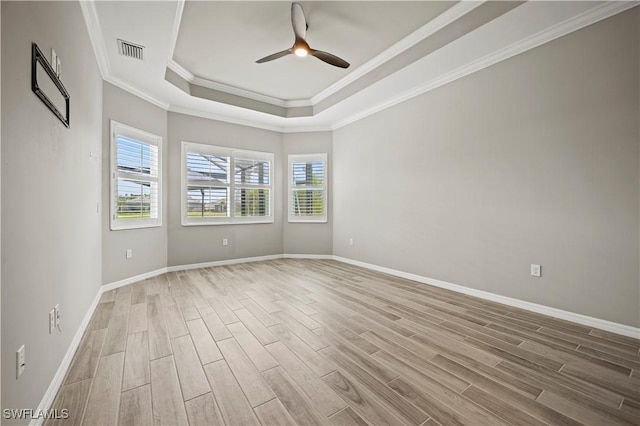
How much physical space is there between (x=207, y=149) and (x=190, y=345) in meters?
3.70

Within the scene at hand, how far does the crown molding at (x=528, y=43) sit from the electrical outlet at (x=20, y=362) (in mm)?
4421

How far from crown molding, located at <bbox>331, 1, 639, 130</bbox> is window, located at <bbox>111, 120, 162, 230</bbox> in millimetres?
3828

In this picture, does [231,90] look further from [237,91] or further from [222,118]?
[222,118]

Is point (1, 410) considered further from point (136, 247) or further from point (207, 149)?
point (207, 149)

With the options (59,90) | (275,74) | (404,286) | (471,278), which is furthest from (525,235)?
(59,90)

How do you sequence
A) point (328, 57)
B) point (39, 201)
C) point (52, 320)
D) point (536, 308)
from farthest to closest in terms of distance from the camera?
1. point (328, 57)
2. point (536, 308)
3. point (52, 320)
4. point (39, 201)

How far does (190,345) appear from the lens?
7.09 ft

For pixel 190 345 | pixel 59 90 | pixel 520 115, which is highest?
pixel 520 115

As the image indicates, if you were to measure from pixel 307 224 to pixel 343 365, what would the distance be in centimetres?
405

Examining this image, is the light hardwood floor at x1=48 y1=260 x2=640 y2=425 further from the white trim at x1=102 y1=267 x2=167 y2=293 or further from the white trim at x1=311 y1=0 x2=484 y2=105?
the white trim at x1=311 y1=0 x2=484 y2=105

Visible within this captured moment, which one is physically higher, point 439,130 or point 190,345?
point 439,130

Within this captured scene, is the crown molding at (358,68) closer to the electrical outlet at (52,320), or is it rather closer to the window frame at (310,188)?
the window frame at (310,188)

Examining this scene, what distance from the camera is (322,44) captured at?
338 centimetres

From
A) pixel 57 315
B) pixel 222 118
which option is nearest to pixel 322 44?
pixel 222 118
